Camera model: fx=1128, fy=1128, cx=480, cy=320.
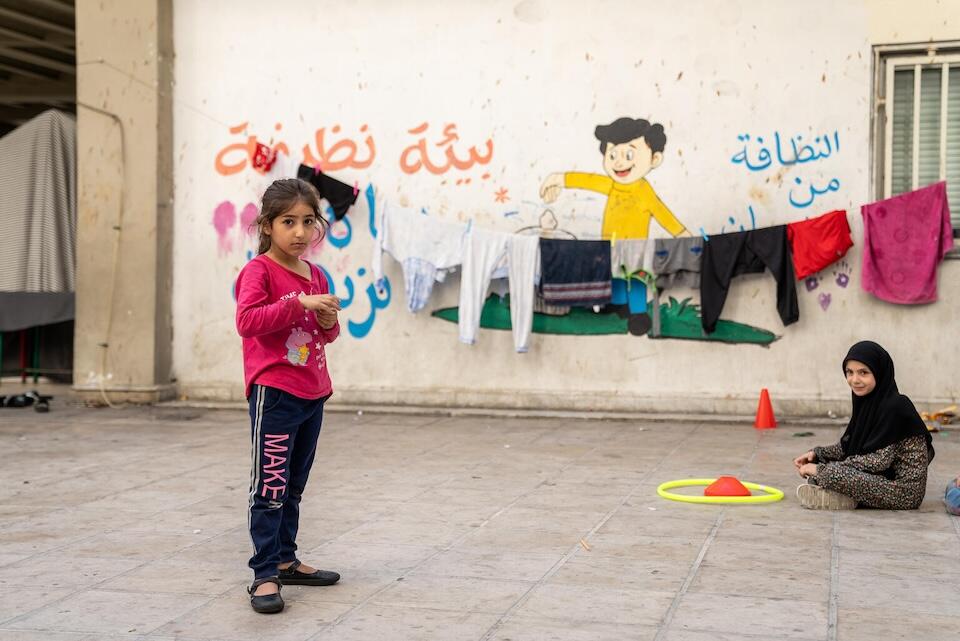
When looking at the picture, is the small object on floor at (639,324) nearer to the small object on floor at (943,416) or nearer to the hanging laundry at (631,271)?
the hanging laundry at (631,271)

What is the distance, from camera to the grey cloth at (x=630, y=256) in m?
10.6

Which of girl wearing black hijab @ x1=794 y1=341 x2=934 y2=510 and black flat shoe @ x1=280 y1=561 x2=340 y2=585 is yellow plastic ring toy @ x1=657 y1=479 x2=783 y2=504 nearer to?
girl wearing black hijab @ x1=794 y1=341 x2=934 y2=510

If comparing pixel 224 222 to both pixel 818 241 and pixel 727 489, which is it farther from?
pixel 727 489

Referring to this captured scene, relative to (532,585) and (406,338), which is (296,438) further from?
(406,338)

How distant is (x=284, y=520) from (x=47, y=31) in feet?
37.2

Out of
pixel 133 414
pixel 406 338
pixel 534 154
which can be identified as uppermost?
pixel 534 154

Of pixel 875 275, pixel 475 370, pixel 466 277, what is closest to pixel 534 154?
pixel 466 277

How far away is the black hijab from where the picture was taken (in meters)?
6.03

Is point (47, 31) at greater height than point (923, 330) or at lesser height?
greater

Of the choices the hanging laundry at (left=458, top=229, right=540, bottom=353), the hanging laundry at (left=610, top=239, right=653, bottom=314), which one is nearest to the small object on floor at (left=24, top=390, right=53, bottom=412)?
the hanging laundry at (left=458, top=229, right=540, bottom=353)

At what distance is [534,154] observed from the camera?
11.0 metres

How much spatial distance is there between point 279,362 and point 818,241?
685cm

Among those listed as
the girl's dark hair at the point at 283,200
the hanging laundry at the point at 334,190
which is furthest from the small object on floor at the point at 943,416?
the girl's dark hair at the point at 283,200

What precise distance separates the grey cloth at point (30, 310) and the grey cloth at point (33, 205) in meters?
0.16
